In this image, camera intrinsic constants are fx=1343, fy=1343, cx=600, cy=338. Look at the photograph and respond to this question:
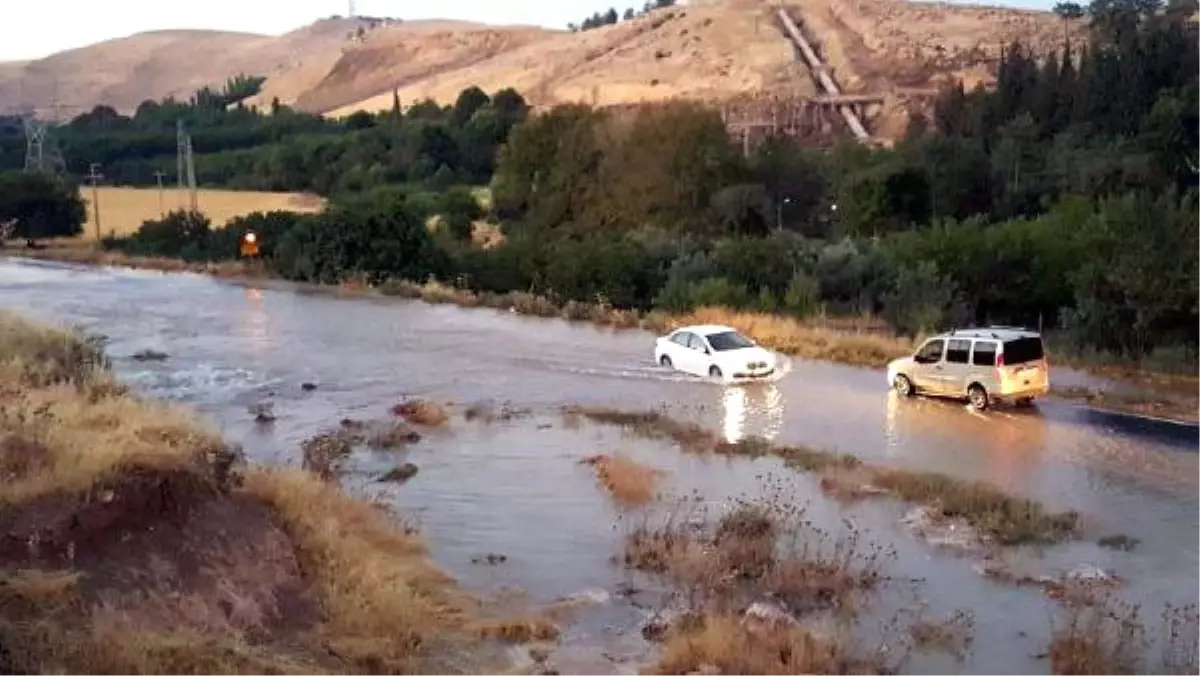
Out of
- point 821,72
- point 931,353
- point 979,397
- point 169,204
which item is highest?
Answer: point 821,72

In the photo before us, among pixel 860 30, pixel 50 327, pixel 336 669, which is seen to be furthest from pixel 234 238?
pixel 860 30

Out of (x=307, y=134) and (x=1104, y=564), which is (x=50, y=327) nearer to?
(x=1104, y=564)

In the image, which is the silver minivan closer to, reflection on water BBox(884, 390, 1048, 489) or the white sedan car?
reflection on water BBox(884, 390, 1048, 489)

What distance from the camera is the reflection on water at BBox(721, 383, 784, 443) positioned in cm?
2352

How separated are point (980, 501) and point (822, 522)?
216cm

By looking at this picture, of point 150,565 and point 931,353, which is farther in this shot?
point 931,353

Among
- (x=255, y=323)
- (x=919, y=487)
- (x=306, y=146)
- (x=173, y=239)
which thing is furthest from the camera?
(x=306, y=146)

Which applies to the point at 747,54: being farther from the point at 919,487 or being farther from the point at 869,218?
the point at 919,487

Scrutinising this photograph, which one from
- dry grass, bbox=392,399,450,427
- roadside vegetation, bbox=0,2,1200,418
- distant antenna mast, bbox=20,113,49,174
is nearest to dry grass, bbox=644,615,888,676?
dry grass, bbox=392,399,450,427

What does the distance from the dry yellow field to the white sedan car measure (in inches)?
2247

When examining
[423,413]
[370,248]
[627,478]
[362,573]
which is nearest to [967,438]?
[627,478]

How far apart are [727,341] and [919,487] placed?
35.0 ft

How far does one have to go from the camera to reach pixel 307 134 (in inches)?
4892

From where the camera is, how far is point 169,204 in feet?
321
